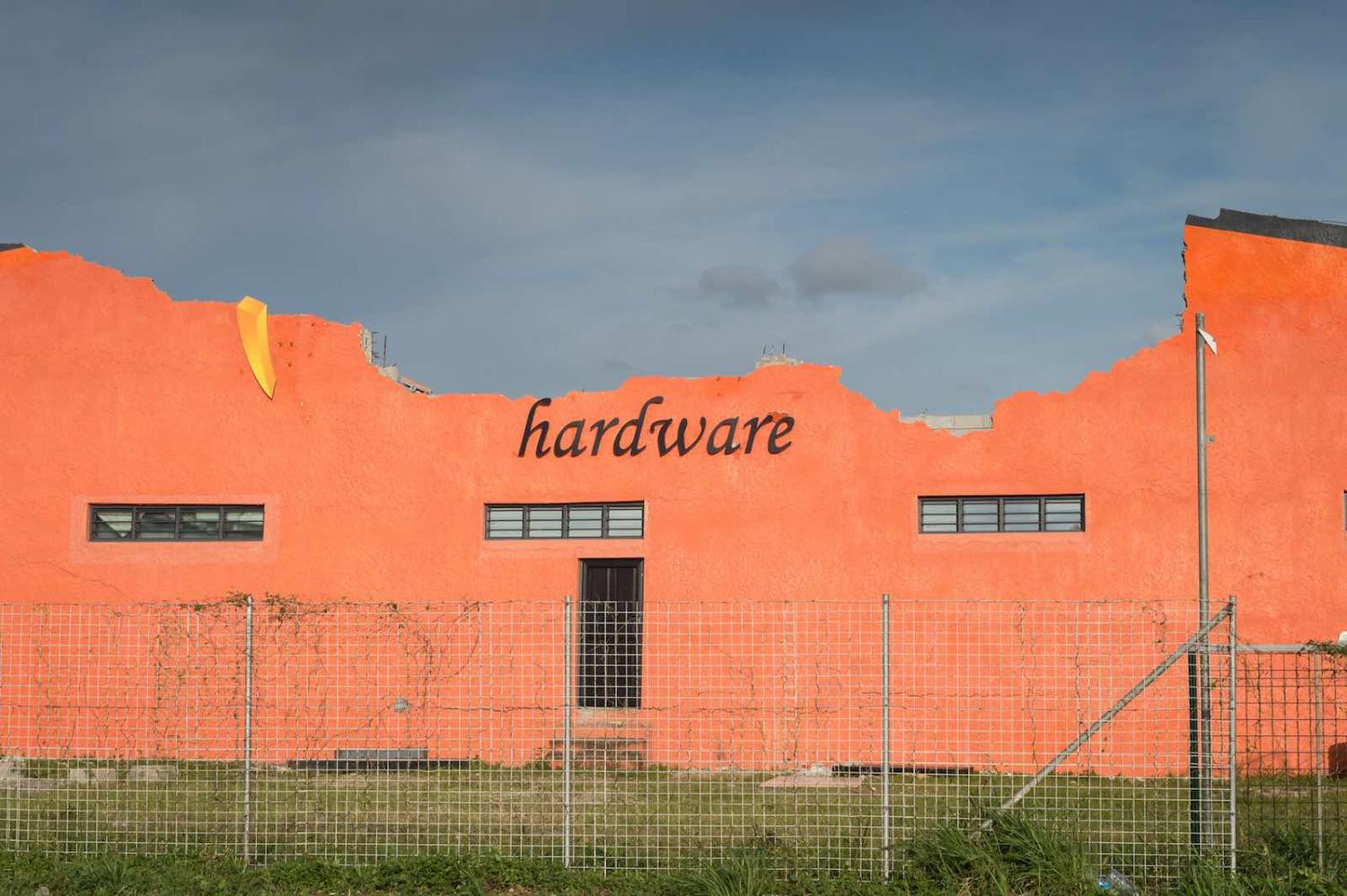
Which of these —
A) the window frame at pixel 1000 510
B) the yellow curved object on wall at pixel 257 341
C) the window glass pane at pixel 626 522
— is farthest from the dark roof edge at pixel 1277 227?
the yellow curved object on wall at pixel 257 341

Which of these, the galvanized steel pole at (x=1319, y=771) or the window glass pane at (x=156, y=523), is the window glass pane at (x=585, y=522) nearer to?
the window glass pane at (x=156, y=523)

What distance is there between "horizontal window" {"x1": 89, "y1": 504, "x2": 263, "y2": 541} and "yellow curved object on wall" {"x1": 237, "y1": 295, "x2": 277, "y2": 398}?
1.54 metres

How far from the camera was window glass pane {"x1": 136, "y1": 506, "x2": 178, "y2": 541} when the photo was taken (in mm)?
17297

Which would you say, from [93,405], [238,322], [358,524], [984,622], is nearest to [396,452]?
[358,524]

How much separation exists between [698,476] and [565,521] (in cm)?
174

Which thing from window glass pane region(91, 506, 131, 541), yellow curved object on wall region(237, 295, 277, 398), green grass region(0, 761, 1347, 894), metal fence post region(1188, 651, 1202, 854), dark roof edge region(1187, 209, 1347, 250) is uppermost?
dark roof edge region(1187, 209, 1347, 250)

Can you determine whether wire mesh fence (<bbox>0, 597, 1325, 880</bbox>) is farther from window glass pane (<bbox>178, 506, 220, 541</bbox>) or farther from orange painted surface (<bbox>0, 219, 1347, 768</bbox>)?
window glass pane (<bbox>178, 506, 220, 541</bbox>)

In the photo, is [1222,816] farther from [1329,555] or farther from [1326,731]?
[1329,555]

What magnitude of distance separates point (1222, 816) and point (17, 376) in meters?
14.7

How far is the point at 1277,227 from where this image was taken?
16.0 meters

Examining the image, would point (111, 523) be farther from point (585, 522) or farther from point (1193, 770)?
point (1193, 770)

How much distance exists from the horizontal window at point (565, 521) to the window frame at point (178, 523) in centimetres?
293

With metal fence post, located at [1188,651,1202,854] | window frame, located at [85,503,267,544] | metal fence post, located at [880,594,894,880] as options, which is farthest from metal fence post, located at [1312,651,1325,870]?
window frame, located at [85,503,267,544]

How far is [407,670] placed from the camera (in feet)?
52.3
